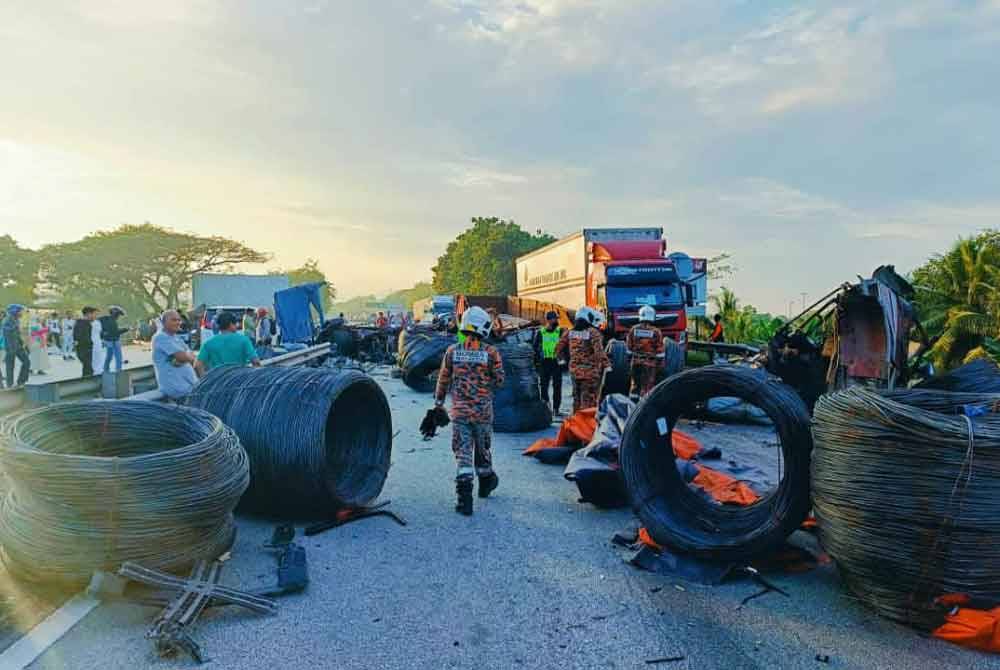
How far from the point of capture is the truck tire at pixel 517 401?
35.3ft

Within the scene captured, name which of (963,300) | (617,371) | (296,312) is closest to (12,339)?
(296,312)

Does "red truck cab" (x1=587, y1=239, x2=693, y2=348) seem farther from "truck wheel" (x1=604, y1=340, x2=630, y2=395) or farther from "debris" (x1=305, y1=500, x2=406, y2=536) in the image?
"debris" (x1=305, y1=500, x2=406, y2=536)

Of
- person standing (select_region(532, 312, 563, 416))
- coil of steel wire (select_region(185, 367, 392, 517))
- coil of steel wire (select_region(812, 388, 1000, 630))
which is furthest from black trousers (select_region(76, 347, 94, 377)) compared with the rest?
coil of steel wire (select_region(812, 388, 1000, 630))

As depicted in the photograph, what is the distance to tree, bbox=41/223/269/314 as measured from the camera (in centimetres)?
5291

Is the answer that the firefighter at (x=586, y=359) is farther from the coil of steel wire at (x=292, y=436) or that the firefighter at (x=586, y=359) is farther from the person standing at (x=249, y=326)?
the person standing at (x=249, y=326)

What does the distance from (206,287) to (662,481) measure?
37855 mm

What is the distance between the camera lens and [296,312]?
84.0ft

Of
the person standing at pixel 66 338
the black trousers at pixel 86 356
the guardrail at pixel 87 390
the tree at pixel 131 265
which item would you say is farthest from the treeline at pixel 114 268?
the guardrail at pixel 87 390

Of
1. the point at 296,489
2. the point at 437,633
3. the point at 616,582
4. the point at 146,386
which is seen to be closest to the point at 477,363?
the point at 296,489

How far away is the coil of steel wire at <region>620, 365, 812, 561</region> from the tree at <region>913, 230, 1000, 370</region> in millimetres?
16589

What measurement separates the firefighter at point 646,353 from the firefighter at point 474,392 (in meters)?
4.38

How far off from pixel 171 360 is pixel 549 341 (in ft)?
21.1

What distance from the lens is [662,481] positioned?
569cm

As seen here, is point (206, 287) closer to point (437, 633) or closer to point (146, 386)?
point (146, 386)
